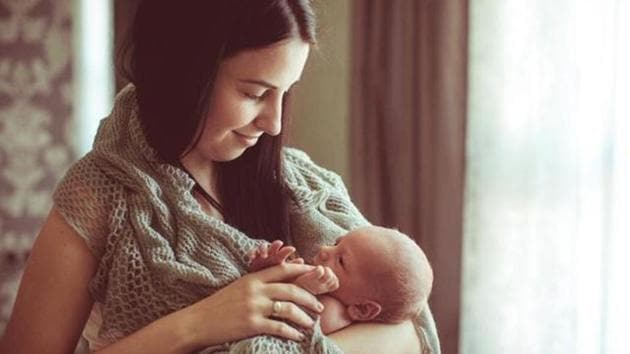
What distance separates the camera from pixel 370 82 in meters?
3.05

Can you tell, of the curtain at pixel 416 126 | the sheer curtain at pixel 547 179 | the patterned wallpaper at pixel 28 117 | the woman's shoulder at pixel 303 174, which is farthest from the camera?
the patterned wallpaper at pixel 28 117

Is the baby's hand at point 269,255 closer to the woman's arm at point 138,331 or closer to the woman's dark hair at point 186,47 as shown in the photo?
the woman's arm at point 138,331

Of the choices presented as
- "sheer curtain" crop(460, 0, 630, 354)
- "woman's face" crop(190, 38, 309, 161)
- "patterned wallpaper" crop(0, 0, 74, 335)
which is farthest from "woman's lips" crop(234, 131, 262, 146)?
"patterned wallpaper" crop(0, 0, 74, 335)

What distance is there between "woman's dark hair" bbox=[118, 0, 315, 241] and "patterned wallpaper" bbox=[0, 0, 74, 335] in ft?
5.39

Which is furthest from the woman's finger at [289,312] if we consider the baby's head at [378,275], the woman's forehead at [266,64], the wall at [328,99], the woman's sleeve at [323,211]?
the wall at [328,99]

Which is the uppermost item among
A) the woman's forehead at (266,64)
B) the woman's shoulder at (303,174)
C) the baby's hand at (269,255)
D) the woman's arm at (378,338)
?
the woman's forehead at (266,64)

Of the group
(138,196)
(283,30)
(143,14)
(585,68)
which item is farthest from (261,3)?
(585,68)

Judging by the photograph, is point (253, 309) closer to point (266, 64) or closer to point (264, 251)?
point (264, 251)

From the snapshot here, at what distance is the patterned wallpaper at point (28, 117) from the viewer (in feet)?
9.96

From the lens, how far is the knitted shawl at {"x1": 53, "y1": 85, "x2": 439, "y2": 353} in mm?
1414

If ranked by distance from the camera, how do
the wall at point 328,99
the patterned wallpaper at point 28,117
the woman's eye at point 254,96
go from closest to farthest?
the woman's eye at point 254,96 → the patterned wallpaper at point 28,117 → the wall at point 328,99

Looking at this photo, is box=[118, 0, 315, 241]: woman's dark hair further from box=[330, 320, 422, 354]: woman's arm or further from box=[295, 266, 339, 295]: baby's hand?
box=[330, 320, 422, 354]: woman's arm

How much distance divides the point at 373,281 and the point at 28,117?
1.94 meters

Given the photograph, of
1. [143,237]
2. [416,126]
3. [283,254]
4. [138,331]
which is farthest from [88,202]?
[416,126]
